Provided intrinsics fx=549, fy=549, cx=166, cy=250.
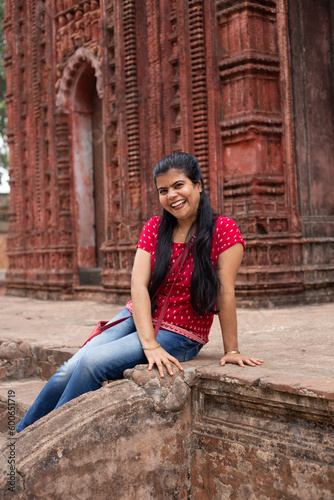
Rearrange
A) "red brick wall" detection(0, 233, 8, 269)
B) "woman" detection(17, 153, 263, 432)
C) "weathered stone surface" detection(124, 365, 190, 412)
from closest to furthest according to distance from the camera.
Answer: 1. "weathered stone surface" detection(124, 365, 190, 412)
2. "woman" detection(17, 153, 263, 432)
3. "red brick wall" detection(0, 233, 8, 269)

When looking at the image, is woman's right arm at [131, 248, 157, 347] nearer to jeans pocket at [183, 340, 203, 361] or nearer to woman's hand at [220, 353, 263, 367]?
jeans pocket at [183, 340, 203, 361]

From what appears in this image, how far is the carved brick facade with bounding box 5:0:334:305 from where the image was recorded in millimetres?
6320

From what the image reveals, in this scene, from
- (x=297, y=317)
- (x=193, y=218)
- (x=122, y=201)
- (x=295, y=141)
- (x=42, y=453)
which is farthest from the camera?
(x=122, y=201)

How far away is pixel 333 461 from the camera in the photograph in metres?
2.32

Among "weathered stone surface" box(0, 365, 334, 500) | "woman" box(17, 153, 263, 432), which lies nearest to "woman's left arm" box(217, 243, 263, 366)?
"woman" box(17, 153, 263, 432)

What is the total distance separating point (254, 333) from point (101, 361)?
1.89 m

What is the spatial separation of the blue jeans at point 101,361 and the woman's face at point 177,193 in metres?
0.66

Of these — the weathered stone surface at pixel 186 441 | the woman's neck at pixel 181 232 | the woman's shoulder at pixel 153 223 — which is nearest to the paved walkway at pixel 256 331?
the weathered stone surface at pixel 186 441

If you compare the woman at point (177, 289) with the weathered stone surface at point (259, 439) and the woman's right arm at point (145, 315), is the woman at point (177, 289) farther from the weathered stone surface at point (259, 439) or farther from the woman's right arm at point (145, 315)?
the weathered stone surface at point (259, 439)

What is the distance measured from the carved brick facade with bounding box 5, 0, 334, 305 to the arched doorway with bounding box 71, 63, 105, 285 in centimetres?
2

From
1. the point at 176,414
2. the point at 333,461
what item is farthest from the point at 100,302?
the point at 333,461

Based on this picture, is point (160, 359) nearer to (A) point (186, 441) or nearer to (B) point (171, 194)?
(A) point (186, 441)

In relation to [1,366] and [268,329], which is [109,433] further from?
[268,329]

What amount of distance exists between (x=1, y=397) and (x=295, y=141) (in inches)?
177
